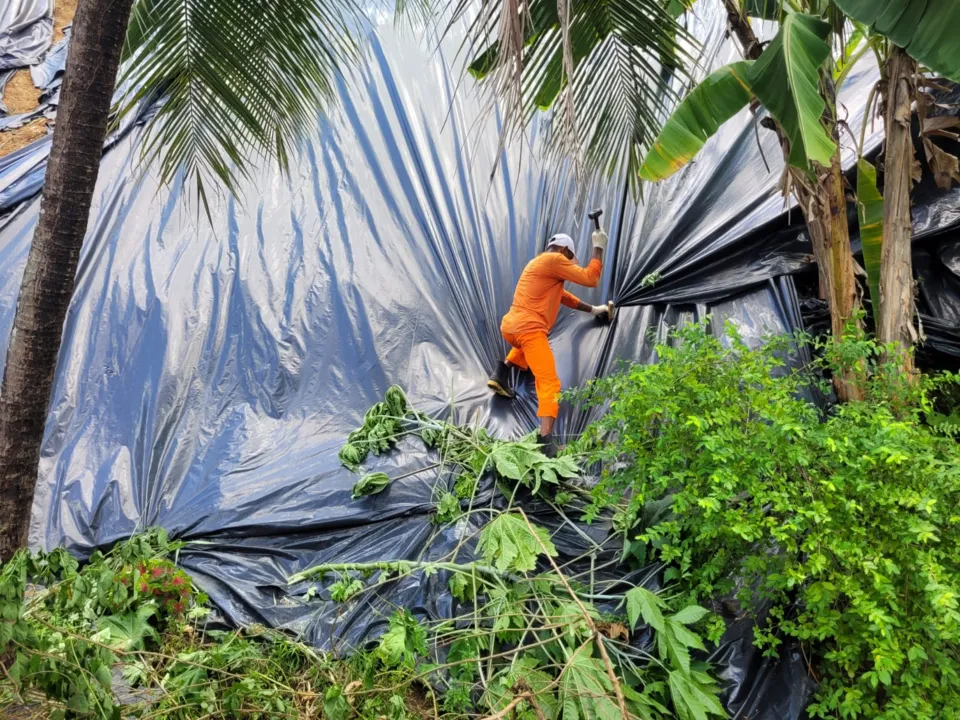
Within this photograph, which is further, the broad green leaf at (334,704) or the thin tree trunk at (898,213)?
the thin tree trunk at (898,213)

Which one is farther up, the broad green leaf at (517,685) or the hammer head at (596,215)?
the hammer head at (596,215)

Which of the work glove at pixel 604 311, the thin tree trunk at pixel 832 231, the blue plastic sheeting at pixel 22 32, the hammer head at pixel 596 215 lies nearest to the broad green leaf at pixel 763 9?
the thin tree trunk at pixel 832 231

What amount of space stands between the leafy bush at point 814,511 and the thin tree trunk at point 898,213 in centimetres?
56

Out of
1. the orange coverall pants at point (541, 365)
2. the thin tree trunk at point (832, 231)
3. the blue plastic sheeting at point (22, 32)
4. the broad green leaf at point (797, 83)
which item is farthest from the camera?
the blue plastic sheeting at point (22, 32)

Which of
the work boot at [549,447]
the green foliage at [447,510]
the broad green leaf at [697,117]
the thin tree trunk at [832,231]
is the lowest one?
the green foliage at [447,510]

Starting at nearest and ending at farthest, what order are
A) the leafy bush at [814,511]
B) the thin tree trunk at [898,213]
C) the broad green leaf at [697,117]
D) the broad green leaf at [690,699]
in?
the leafy bush at [814,511] → the broad green leaf at [690,699] → the broad green leaf at [697,117] → the thin tree trunk at [898,213]

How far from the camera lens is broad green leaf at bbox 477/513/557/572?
Answer: 2715 millimetres

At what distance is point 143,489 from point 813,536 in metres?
3.04

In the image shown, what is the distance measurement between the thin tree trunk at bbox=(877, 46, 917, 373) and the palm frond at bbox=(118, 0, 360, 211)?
92.1 inches

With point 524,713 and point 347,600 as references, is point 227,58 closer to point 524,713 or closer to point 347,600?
point 347,600

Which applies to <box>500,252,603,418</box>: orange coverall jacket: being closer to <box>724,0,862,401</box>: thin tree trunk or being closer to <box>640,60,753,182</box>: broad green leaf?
<box>640,60,753,182</box>: broad green leaf

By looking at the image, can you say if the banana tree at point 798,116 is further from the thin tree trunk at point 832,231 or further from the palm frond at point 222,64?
the palm frond at point 222,64

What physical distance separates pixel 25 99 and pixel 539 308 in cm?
654

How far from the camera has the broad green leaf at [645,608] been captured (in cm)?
253
